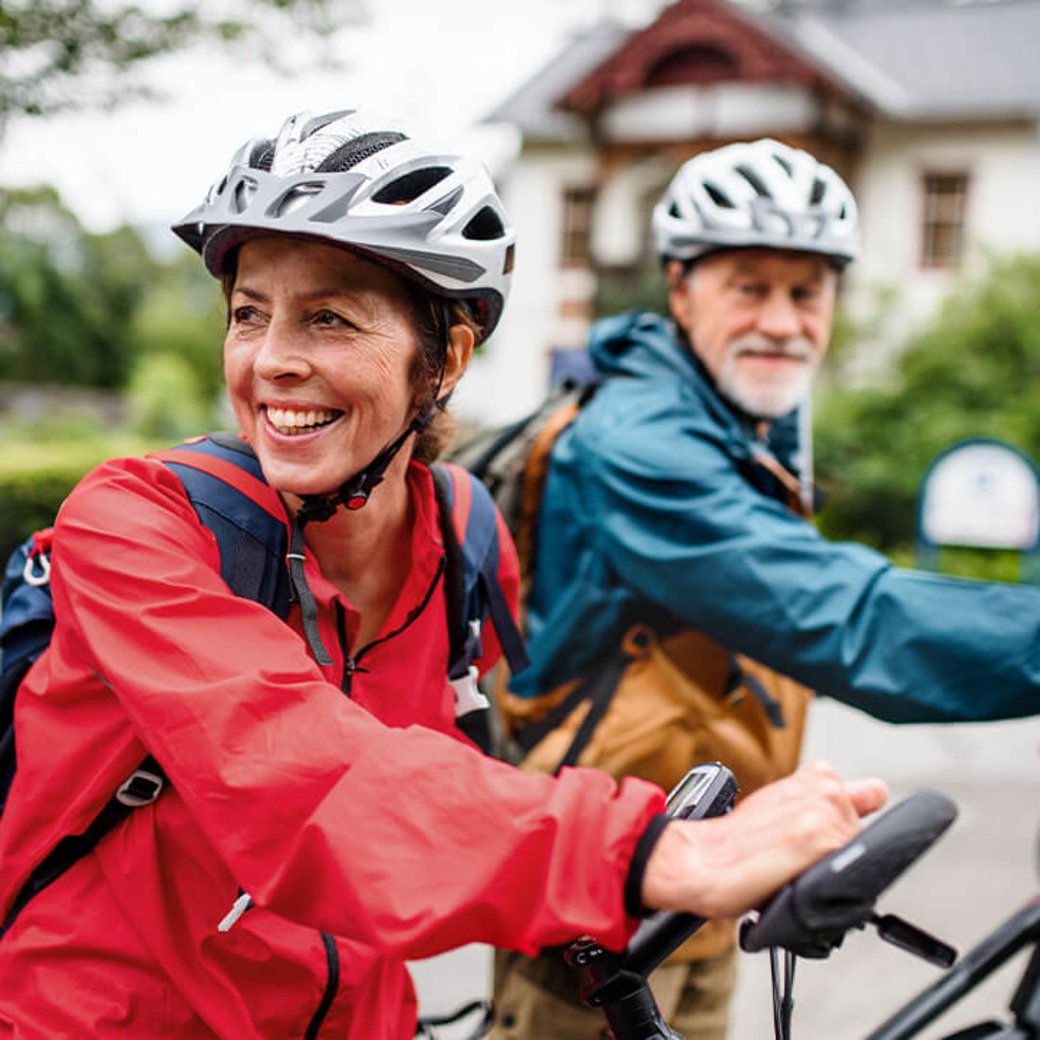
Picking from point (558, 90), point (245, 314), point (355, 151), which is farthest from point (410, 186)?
point (558, 90)

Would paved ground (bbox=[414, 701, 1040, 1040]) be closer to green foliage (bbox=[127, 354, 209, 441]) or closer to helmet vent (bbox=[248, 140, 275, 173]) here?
helmet vent (bbox=[248, 140, 275, 173])

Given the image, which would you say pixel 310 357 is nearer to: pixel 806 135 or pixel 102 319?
pixel 806 135

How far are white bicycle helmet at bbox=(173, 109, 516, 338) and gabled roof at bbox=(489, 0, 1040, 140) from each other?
2446cm

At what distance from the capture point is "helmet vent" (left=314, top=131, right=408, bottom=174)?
199 centimetres

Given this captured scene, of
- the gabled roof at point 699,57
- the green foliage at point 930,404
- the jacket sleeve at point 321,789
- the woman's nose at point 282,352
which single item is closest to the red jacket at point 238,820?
the jacket sleeve at point 321,789

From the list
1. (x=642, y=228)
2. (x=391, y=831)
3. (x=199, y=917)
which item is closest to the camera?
(x=391, y=831)

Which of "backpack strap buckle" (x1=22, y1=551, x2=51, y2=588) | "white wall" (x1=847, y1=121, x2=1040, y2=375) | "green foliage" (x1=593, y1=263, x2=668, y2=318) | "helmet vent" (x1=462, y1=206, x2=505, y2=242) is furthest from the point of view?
"green foliage" (x1=593, y1=263, x2=668, y2=318)

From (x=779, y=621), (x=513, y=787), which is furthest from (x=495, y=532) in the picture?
(x=513, y=787)

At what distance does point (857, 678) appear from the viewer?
2.54m

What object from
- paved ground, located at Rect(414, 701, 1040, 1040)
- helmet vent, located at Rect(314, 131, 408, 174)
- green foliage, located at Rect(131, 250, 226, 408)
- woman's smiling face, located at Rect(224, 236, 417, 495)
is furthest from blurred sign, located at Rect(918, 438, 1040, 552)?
green foliage, located at Rect(131, 250, 226, 408)

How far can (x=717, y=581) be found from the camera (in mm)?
2693

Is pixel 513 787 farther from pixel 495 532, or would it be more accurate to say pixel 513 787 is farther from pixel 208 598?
pixel 495 532

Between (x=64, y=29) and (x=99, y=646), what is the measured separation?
480 centimetres

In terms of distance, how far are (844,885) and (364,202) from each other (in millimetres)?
1193
